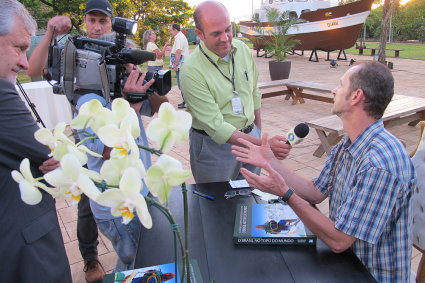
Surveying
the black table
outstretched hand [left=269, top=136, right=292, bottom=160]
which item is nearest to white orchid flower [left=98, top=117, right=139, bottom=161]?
the black table

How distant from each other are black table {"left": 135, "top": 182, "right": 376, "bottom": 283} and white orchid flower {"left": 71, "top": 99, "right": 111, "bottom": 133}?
786 mm

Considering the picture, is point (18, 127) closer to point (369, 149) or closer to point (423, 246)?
point (369, 149)

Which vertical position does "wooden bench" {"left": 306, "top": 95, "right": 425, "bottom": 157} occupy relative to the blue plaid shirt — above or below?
below

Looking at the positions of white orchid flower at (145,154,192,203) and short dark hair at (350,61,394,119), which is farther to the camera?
short dark hair at (350,61,394,119)

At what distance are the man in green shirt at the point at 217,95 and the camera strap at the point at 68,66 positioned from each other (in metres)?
0.93

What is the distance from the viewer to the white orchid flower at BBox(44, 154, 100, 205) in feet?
2.05

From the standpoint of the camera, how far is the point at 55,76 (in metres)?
1.73

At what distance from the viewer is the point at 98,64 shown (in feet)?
5.13

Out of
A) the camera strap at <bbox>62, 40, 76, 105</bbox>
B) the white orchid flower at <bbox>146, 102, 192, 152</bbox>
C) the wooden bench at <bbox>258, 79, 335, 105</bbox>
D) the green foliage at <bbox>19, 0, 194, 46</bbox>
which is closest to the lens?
the white orchid flower at <bbox>146, 102, 192, 152</bbox>

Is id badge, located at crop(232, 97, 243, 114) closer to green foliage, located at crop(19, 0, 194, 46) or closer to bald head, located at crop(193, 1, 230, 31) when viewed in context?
bald head, located at crop(193, 1, 230, 31)

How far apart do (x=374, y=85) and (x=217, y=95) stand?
1.15 meters

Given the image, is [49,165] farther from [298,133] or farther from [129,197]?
[298,133]

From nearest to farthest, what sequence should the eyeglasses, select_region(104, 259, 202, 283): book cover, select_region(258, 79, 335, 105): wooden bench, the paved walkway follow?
select_region(104, 259, 202, 283): book cover → the eyeglasses → the paved walkway → select_region(258, 79, 335, 105): wooden bench

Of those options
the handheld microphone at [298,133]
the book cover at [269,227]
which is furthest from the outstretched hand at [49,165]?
A: the handheld microphone at [298,133]
